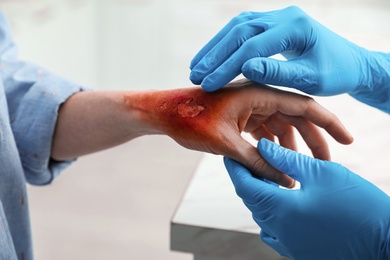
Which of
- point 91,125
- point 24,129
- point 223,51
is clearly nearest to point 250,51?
A: point 223,51

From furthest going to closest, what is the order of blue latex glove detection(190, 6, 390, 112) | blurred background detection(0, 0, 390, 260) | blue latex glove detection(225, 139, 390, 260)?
blurred background detection(0, 0, 390, 260), blue latex glove detection(190, 6, 390, 112), blue latex glove detection(225, 139, 390, 260)

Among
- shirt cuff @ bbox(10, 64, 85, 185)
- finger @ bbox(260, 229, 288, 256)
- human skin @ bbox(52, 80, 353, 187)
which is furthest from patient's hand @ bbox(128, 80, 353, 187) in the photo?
shirt cuff @ bbox(10, 64, 85, 185)

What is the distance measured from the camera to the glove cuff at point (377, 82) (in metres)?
1.00

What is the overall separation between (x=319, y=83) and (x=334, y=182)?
8.4 inches

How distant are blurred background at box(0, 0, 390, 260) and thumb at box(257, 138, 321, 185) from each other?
0.36 meters

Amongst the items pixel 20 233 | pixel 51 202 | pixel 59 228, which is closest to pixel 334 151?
pixel 20 233

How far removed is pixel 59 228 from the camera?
234 cm

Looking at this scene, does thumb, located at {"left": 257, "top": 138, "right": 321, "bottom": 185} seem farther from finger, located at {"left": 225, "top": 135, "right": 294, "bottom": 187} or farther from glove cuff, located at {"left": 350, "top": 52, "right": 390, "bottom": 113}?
glove cuff, located at {"left": 350, "top": 52, "right": 390, "bottom": 113}

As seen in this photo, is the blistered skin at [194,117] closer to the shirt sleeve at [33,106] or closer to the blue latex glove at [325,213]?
the blue latex glove at [325,213]

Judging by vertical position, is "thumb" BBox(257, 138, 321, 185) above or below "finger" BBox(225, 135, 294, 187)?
above

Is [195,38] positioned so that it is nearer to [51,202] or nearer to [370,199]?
[51,202]

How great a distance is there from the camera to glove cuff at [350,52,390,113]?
1.00 meters

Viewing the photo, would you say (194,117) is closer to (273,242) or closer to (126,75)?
(273,242)

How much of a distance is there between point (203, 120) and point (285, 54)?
0.76ft
